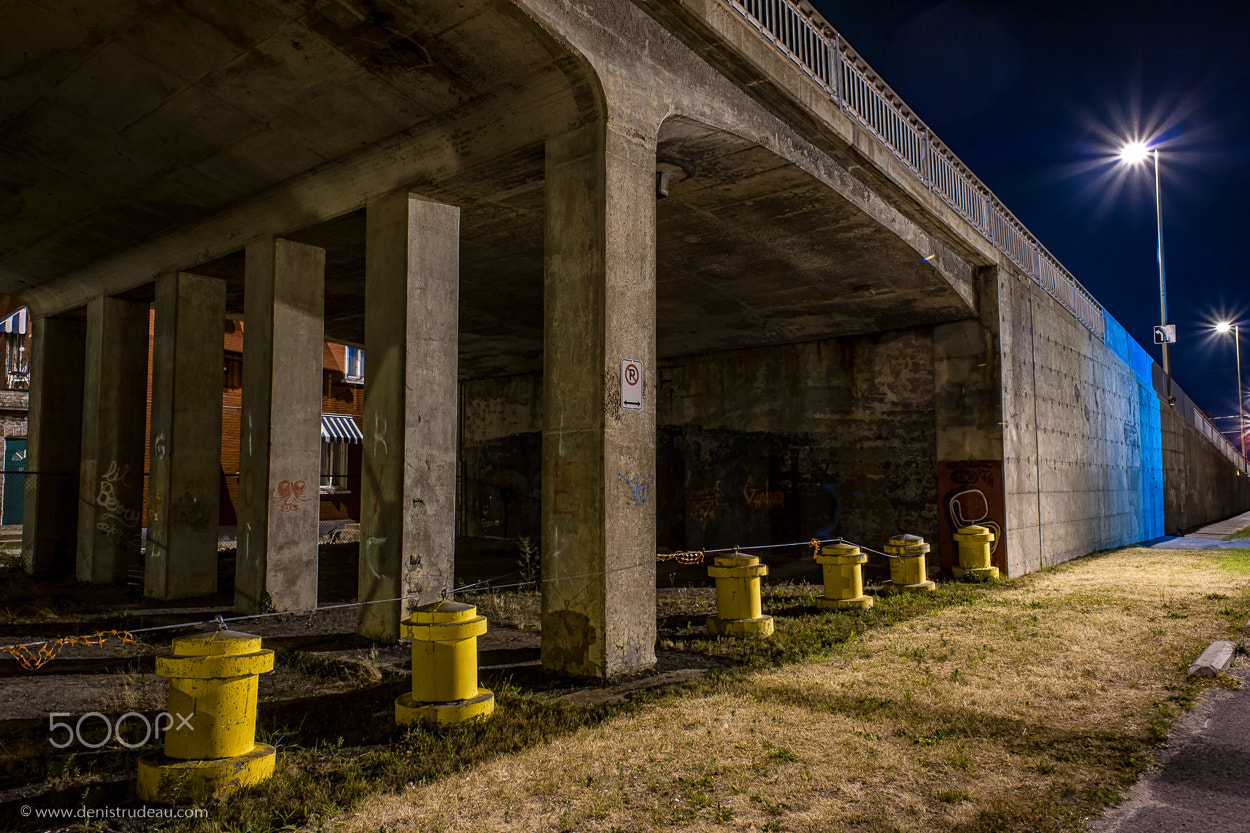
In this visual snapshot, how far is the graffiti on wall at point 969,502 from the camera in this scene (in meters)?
13.3

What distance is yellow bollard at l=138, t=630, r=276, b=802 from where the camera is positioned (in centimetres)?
384

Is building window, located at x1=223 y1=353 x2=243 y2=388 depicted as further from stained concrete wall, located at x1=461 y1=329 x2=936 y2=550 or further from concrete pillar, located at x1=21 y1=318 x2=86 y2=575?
stained concrete wall, located at x1=461 y1=329 x2=936 y2=550

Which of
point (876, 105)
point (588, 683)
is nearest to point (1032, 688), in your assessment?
point (588, 683)

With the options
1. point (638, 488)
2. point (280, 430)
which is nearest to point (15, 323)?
point (280, 430)

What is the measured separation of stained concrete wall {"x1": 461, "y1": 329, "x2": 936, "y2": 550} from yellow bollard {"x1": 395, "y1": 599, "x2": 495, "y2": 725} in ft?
32.5

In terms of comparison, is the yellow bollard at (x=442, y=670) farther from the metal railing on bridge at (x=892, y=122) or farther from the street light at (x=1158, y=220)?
the street light at (x=1158, y=220)

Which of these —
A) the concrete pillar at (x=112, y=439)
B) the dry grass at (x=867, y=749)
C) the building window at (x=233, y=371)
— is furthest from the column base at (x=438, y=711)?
the building window at (x=233, y=371)

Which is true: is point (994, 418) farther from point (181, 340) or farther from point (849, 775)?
point (181, 340)

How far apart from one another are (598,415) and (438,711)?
2.54 metres

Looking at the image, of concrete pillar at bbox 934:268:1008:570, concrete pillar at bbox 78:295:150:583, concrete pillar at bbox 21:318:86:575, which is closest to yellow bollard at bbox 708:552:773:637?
concrete pillar at bbox 934:268:1008:570

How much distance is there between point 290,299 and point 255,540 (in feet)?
10.1

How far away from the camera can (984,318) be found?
45.5 feet

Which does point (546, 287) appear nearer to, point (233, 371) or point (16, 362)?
point (233, 371)

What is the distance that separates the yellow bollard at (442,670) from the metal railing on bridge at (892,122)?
21.0ft
